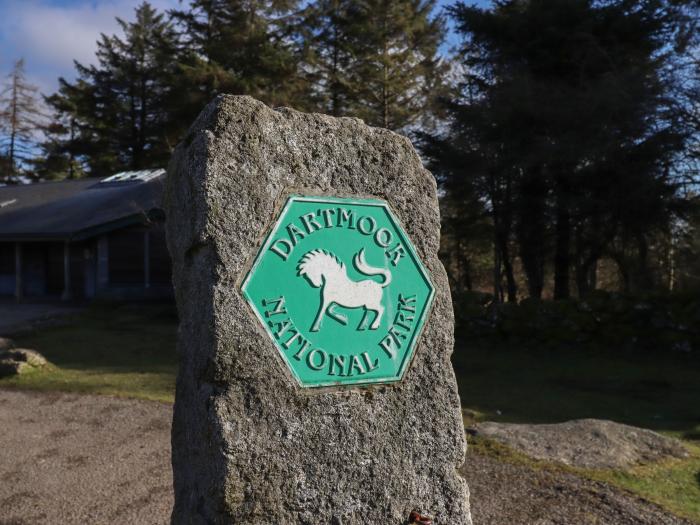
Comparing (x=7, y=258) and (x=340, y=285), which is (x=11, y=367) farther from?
(x=7, y=258)

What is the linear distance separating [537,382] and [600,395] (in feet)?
3.65

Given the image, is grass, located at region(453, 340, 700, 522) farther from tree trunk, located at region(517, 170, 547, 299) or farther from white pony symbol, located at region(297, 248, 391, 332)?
tree trunk, located at region(517, 170, 547, 299)

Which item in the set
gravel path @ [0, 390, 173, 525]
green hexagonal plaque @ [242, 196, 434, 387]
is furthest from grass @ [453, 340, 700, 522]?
gravel path @ [0, 390, 173, 525]

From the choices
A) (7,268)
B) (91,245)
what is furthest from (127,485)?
(7,268)

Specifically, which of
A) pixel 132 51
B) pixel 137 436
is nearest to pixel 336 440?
pixel 137 436

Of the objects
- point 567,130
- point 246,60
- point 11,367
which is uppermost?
point 246,60

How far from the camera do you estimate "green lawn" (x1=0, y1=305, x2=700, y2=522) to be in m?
5.57

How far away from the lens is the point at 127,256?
2092 cm

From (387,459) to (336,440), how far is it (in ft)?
0.94

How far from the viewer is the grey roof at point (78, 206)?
1970cm

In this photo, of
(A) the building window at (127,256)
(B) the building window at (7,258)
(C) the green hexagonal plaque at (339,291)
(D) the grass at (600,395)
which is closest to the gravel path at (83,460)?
(C) the green hexagonal plaque at (339,291)

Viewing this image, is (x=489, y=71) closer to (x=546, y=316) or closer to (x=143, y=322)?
(x=546, y=316)

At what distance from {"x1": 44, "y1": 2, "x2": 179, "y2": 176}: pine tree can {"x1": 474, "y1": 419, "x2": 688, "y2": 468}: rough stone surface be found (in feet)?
84.7

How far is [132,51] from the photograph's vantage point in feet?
114
